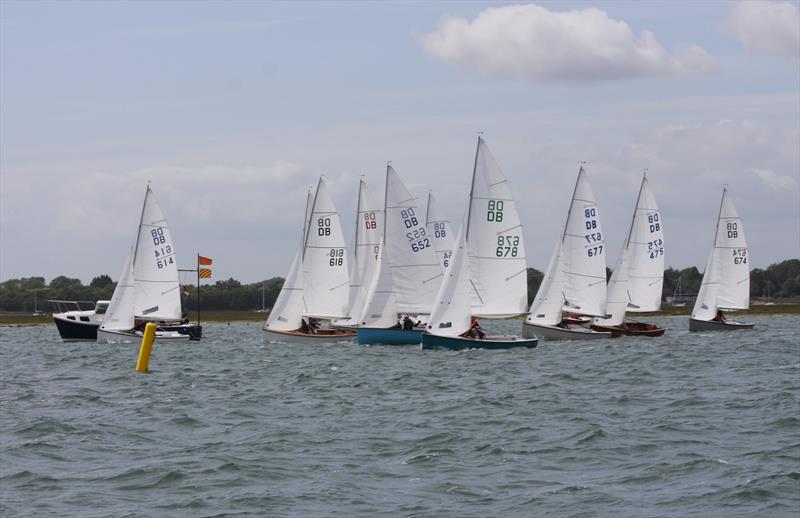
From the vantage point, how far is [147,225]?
6906 centimetres

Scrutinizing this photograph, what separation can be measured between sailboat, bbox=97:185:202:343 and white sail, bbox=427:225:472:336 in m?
23.2

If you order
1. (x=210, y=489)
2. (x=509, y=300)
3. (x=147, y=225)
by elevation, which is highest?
(x=147, y=225)

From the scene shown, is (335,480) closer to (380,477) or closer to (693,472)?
(380,477)

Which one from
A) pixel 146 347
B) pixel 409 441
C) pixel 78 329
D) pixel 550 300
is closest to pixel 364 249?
pixel 550 300

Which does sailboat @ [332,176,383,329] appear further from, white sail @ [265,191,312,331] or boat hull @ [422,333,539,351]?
boat hull @ [422,333,539,351]

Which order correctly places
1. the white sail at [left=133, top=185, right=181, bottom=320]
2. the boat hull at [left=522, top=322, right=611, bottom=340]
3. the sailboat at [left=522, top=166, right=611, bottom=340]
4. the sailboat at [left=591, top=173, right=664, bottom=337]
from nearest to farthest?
the boat hull at [left=522, top=322, right=611, bottom=340], the sailboat at [left=522, top=166, right=611, bottom=340], the white sail at [left=133, top=185, right=181, bottom=320], the sailboat at [left=591, top=173, right=664, bottom=337]

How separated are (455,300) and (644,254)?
76.4 feet

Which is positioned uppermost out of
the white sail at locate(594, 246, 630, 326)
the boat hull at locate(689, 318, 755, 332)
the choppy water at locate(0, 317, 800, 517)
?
the white sail at locate(594, 246, 630, 326)

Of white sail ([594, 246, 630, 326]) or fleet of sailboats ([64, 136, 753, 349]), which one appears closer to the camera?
fleet of sailboats ([64, 136, 753, 349])

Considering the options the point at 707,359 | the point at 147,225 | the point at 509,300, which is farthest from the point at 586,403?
the point at 147,225

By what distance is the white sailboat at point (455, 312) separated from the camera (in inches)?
1994

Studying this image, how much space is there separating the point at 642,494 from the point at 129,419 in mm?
13898

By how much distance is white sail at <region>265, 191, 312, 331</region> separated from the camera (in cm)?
6331

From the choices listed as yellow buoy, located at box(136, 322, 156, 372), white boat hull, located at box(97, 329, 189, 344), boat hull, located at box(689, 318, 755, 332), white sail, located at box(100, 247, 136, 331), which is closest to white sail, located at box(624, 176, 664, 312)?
boat hull, located at box(689, 318, 755, 332)
